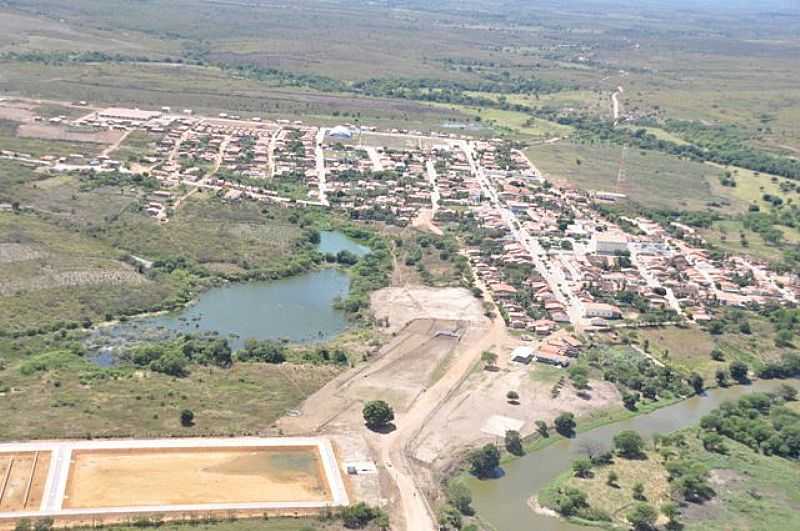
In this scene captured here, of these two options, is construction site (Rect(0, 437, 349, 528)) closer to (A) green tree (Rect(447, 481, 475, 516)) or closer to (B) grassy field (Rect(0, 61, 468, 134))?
(A) green tree (Rect(447, 481, 475, 516))

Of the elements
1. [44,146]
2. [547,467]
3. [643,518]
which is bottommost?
[547,467]

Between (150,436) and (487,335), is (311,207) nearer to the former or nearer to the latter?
(487,335)

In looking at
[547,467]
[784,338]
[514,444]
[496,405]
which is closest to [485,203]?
[784,338]

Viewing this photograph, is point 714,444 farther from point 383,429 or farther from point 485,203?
point 485,203

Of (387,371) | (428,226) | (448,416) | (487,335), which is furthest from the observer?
(428,226)

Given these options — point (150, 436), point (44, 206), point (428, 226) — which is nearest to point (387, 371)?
point (150, 436)
